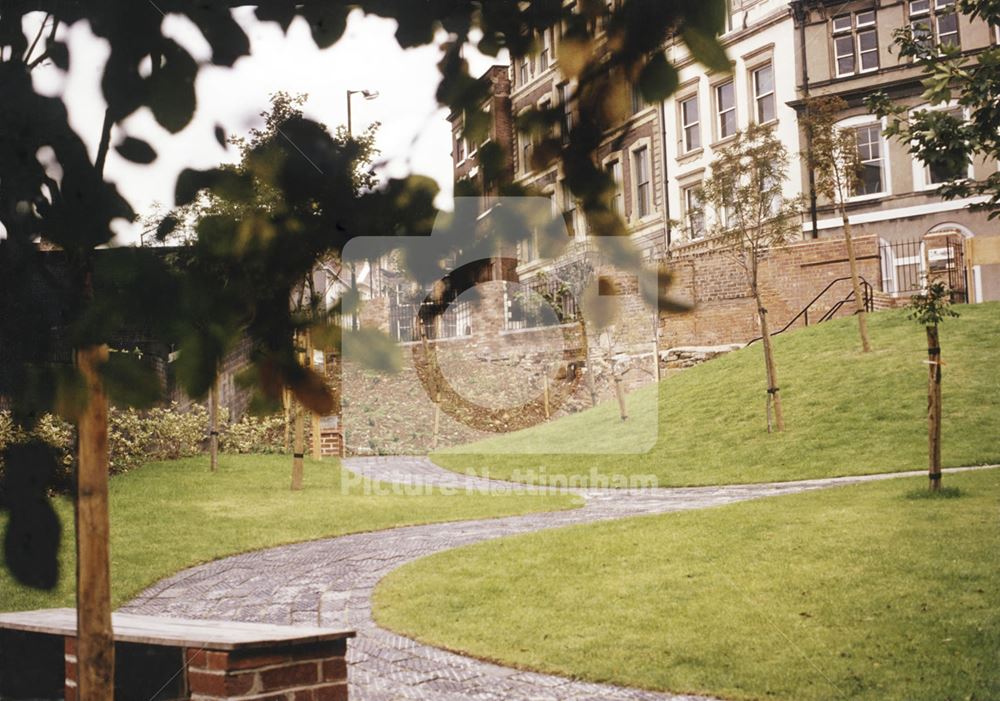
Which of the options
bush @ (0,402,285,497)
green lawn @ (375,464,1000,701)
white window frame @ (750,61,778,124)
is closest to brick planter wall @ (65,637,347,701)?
green lawn @ (375,464,1000,701)

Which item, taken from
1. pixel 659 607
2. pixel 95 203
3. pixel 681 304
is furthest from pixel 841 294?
pixel 95 203

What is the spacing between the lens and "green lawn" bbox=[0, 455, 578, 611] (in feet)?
17.1

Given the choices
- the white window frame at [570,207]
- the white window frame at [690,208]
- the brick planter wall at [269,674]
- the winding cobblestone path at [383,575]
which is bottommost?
the winding cobblestone path at [383,575]

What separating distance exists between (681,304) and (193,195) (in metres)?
0.63

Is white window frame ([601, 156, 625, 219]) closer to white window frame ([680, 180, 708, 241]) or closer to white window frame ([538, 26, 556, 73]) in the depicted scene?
white window frame ([538, 26, 556, 73])

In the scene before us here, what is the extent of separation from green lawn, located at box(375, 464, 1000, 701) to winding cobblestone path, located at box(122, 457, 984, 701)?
→ 13 centimetres

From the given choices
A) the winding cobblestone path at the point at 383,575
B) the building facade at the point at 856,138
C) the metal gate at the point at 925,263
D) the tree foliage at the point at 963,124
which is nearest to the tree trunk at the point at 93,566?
the winding cobblestone path at the point at 383,575

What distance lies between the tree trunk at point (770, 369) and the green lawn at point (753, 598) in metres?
0.62

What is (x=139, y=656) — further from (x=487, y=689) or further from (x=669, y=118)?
(x=669, y=118)

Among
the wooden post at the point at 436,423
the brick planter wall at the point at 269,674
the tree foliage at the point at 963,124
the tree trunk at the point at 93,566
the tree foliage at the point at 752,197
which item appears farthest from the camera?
the wooden post at the point at 436,423

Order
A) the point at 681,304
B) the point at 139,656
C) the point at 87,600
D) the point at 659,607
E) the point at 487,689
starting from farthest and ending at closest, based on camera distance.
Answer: the point at 659,607 → the point at 487,689 → the point at 139,656 → the point at 87,600 → the point at 681,304

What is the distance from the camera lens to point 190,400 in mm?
1198

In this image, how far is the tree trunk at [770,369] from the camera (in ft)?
15.9

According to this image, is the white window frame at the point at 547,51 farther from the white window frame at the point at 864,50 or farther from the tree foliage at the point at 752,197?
the white window frame at the point at 864,50
